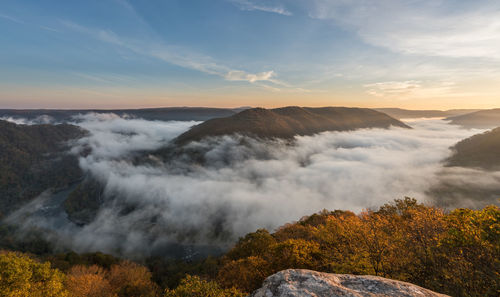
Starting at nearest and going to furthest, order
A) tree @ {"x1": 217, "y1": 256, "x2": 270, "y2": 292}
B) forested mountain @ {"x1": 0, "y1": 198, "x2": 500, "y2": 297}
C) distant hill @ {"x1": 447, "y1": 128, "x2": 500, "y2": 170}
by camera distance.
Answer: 1. forested mountain @ {"x1": 0, "y1": 198, "x2": 500, "y2": 297}
2. tree @ {"x1": 217, "y1": 256, "x2": 270, "y2": 292}
3. distant hill @ {"x1": 447, "y1": 128, "x2": 500, "y2": 170}

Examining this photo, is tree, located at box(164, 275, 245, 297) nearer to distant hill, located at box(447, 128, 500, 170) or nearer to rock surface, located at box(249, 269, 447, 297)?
rock surface, located at box(249, 269, 447, 297)

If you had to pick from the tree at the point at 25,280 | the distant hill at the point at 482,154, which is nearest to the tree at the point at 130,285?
the tree at the point at 25,280

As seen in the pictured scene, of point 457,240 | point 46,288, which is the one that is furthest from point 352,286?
point 46,288

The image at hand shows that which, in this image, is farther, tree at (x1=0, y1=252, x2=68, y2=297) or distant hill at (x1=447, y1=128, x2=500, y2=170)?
distant hill at (x1=447, y1=128, x2=500, y2=170)

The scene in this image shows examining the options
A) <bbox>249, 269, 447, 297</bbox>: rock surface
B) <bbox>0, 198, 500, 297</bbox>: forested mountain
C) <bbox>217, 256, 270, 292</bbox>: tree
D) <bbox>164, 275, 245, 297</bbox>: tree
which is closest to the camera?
<bbox>249, 269, 447, 297</bbox>: rock surface

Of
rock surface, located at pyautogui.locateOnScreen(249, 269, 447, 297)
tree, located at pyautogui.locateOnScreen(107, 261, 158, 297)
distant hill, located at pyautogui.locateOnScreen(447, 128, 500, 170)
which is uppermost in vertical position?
rock surface, located at pyautogui.locateOnScreen(249, 269, 447, 297)

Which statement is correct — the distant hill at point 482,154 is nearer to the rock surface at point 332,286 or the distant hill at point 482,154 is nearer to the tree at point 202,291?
the rock surface at point 332,286

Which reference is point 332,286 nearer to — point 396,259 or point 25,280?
point 396,259

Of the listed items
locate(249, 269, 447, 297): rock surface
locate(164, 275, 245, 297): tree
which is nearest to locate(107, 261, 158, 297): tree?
locate(164, 275, 245, 297): tree
